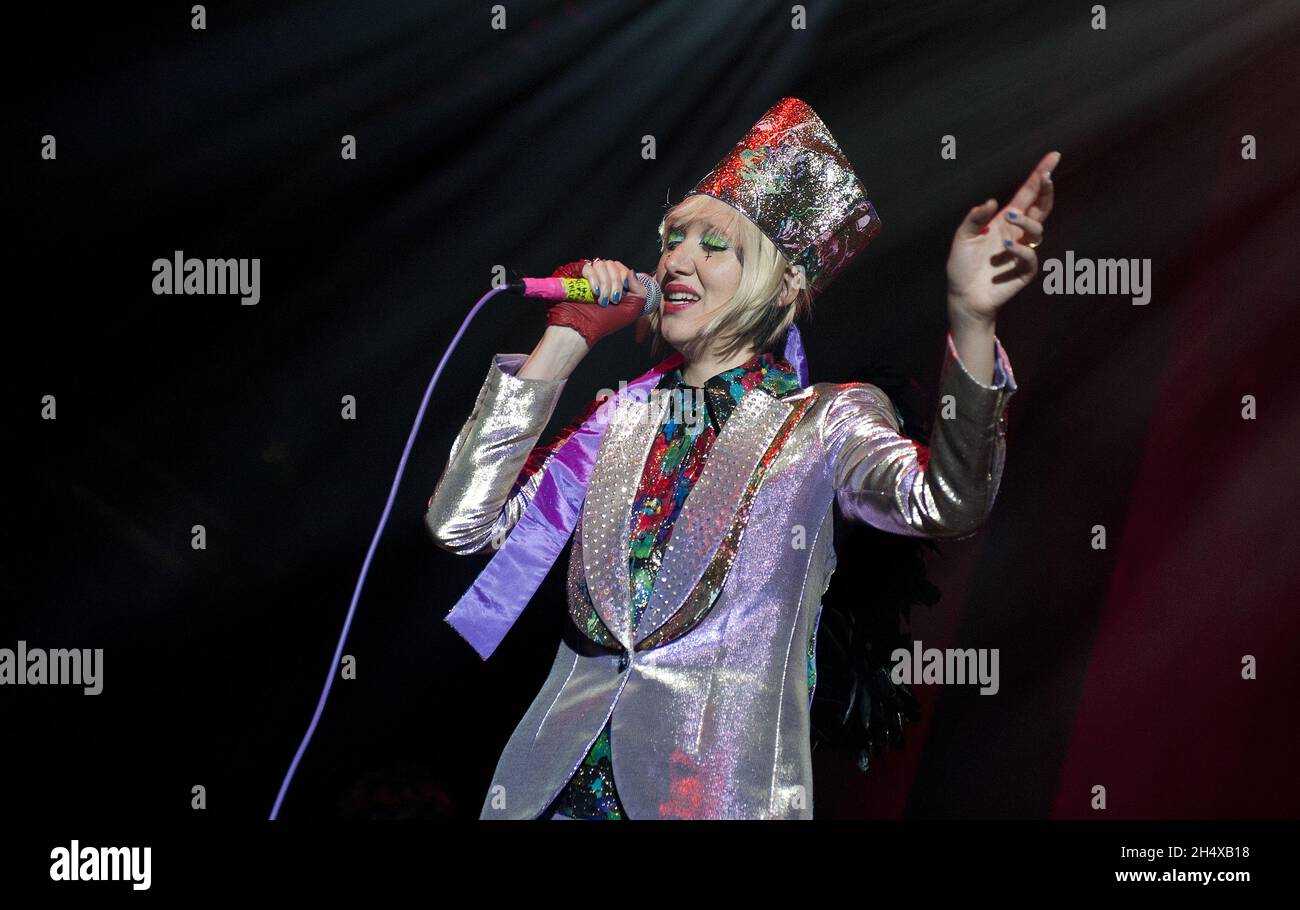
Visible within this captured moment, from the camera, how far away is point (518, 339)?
130 inches

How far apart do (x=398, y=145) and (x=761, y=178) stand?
43.2 inches

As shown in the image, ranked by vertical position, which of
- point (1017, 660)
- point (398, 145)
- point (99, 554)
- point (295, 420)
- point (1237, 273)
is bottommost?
point (1017, 660)

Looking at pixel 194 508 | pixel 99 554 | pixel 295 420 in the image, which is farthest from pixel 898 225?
pixel 99 554

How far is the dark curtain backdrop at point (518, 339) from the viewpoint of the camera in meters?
3.13

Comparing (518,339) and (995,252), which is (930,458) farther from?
(518,339)

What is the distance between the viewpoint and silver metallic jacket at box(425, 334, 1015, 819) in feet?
6.77

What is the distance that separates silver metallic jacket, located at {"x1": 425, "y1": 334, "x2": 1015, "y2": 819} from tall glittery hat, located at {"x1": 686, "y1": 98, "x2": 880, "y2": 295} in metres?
0.26

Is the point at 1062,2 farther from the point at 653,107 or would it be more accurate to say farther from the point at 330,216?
the point at 330,216

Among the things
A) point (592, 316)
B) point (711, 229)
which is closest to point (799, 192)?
point (711, 229)

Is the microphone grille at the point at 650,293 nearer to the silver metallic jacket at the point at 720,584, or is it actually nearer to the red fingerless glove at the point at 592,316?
the red fingerless glove at the point at 592,316

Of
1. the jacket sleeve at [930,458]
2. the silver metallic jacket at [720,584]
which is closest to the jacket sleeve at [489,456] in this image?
the silver metallic jacket at [720,584]

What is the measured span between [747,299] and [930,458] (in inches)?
21.6

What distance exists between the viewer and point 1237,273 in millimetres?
3256

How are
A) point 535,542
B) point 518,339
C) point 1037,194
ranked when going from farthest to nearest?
point 518,339 → point 535,542 → point 1037,194
